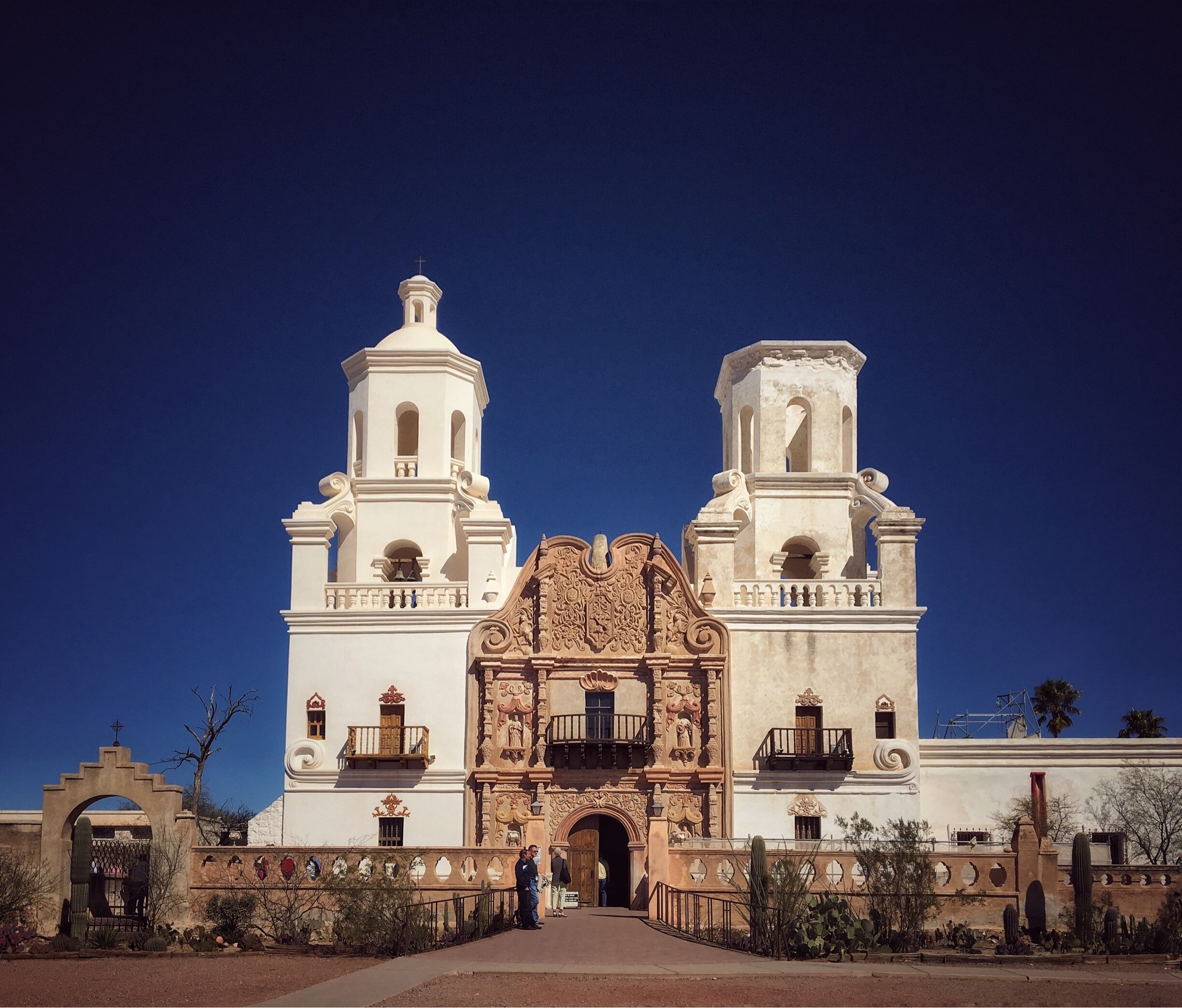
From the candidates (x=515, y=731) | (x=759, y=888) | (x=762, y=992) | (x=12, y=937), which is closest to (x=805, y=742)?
(x=515, y=731)

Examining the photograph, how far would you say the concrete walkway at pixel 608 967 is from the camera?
59.2 ft

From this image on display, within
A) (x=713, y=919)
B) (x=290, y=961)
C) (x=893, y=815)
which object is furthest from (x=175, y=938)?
(x=893, y=815)

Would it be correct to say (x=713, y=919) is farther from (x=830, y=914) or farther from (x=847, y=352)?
(x=847, y=352)

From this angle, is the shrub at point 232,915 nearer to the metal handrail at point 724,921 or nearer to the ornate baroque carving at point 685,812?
the metal handrail at point 724,921

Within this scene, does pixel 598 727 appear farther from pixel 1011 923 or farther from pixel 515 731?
pixel 1011 923

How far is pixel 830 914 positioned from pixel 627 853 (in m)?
14.2

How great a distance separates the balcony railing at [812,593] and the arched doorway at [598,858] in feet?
21.6

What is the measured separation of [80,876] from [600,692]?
1406cm

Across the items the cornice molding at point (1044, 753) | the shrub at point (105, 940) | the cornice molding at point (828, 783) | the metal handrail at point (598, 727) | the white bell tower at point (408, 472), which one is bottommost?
the shrub at point (105, 940)

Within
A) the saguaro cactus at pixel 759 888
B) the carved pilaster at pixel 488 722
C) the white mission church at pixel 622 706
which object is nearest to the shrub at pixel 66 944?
the saguaro cactus at pixel 759 888

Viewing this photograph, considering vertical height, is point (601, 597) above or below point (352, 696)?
above

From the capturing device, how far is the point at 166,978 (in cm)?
1973

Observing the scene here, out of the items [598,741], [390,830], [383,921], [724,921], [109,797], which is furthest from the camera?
[390,830]

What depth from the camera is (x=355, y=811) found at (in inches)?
1406
